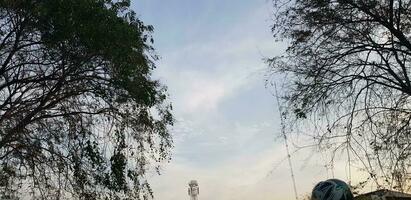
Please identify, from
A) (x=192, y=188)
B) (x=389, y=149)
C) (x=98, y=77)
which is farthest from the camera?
(x=192, y=188)

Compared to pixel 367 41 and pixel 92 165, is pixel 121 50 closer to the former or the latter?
pixel 92 165

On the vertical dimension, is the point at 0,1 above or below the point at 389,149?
above

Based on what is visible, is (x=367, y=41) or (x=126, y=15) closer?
(x=367, y=41)

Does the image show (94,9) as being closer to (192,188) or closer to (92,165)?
(92,165)

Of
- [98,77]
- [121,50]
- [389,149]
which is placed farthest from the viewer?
[98,77]

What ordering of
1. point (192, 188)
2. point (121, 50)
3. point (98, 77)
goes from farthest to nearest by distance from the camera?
point (192, 188) → point (98, 77) → point (121, 50)

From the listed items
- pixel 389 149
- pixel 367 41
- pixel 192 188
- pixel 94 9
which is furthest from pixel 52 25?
pixel 192 188

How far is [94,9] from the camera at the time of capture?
12.7 meters

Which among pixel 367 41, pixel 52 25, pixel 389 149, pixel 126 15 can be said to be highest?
pixel 126 15

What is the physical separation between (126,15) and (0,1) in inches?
114

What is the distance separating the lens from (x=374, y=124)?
1223 centimetres

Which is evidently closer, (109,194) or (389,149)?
(389,149)

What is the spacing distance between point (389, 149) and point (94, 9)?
6779 mm

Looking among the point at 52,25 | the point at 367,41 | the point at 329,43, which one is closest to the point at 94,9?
the point at 52,25
